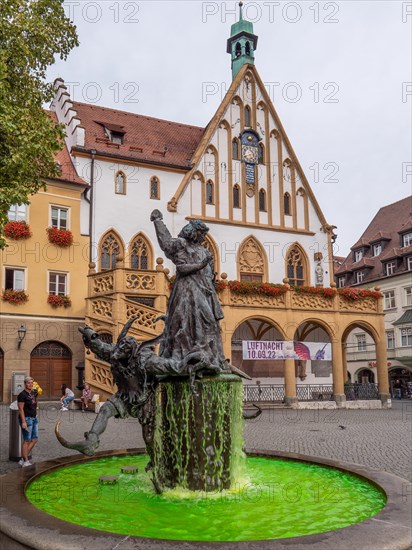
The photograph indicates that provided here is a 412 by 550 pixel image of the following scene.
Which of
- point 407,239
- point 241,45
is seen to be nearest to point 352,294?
point 241,45

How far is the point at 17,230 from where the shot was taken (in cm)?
2592

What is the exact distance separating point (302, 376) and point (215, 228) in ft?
33.5

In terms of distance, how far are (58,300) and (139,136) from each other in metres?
12.0

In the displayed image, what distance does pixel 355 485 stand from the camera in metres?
6.82

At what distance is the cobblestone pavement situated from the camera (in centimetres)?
1171

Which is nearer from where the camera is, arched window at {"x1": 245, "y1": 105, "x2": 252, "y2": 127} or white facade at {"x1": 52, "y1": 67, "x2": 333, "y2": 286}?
white facade at {"x1": 52, "y1": 67, "x2": 333, "y2": 286}

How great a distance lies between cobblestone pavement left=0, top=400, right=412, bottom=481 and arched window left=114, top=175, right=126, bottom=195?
11.5m

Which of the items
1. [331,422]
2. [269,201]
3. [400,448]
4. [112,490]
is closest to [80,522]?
[112,490]

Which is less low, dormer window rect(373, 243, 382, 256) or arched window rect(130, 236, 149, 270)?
dormer window rect(373, 243, 382, 256)

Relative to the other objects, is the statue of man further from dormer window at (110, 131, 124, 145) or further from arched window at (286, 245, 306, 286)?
arched window at (286, 245, 306, 286)

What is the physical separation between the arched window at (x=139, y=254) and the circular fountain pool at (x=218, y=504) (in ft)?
70.3

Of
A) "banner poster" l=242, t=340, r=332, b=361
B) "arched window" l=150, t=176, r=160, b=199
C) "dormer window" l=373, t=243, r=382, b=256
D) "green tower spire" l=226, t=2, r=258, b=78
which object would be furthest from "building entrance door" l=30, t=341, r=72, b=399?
"dormer window" l=373, t=243, r=382, b=256

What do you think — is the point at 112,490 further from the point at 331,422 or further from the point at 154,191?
the point at 154,191

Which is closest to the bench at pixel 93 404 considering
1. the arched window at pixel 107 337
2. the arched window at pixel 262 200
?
the arched window at pixel 107 337
